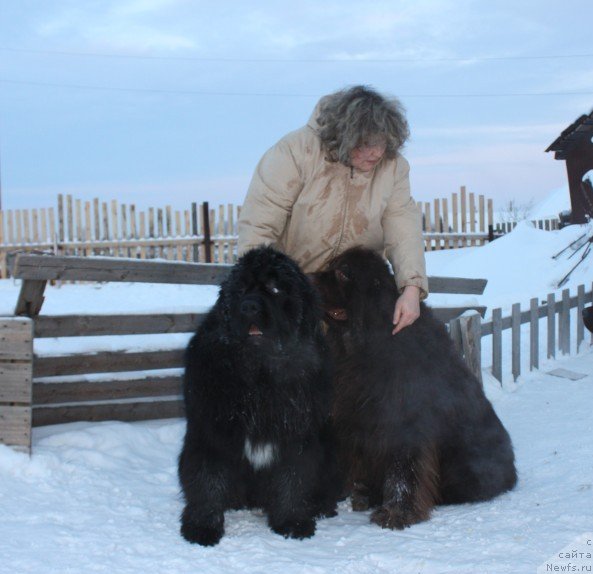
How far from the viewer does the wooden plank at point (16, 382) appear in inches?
159

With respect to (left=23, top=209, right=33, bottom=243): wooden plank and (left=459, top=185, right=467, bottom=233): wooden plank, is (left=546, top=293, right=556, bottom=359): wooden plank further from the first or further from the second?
(left=23, top=209, right=33, bottom=243): wooden plank

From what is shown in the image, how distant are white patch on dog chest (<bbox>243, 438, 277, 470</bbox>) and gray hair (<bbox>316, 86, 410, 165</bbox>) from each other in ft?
4.66

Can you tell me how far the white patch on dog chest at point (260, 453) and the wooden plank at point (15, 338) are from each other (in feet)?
5.37

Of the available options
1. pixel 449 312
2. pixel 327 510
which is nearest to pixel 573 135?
pixel 449 312

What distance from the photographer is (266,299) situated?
2885mm

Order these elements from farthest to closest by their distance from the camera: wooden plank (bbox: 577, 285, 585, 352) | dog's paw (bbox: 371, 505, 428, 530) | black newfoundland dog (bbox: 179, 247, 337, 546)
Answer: wooden plank (bbox: 577, 285, 585, 352), dog's paw (bbox: 371, 505, 428, 530), black newfoundland dog (bbox: 179, 247, 337, 546)

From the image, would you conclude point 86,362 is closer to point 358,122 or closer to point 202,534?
point 202,534

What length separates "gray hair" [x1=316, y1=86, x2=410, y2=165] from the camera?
11.0 ft

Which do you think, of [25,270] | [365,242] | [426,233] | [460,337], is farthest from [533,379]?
[426,233]

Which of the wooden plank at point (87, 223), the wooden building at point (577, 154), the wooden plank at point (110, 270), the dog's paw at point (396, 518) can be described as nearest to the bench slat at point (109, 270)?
the wooden plank at point (110, 270)

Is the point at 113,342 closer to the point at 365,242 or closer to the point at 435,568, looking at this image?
the point at 365,242

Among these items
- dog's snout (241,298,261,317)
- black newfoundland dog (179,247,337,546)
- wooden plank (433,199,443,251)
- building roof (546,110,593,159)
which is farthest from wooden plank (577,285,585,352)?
wooden plank (433,199,443,251)

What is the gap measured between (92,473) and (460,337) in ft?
10.4

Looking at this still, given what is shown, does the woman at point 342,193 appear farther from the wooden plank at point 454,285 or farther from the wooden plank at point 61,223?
the wooden plank at point 61,223
